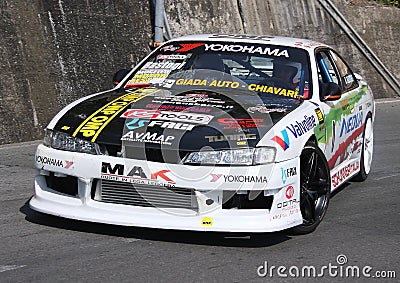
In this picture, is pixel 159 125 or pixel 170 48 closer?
pixel 159 125

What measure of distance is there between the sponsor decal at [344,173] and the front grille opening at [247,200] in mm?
1651

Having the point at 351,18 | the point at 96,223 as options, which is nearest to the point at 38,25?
the point at 96,223

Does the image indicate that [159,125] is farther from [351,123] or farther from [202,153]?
[351,123]

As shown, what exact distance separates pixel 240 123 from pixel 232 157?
1.36ft

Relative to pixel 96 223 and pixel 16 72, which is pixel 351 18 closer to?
pixel 16 72

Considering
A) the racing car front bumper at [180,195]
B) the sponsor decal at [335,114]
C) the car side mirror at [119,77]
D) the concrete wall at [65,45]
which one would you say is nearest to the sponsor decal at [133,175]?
the racing car front bumper at [180,195]

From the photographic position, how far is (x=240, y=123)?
5961 mm

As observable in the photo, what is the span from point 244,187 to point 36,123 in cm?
549

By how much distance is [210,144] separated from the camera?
566 cm

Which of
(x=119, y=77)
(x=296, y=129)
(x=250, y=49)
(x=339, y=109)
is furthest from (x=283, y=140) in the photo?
(x=119, y=77)

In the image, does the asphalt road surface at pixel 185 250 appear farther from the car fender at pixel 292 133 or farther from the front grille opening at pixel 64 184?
the car fender at pixel 292 133

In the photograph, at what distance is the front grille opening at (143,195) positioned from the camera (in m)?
5.61

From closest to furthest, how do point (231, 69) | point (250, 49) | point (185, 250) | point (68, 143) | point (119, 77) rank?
1. point (185, 250)
2. point (68, 143)
3. point (231, 69)
4. point (250, 49)
5. point (119, 77)

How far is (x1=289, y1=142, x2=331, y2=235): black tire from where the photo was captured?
20.3 ft
